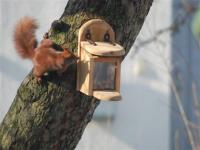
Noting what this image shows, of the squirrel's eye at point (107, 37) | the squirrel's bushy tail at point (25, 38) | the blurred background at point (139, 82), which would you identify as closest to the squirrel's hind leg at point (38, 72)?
the squirrel's bushy tail at point (25, 38)

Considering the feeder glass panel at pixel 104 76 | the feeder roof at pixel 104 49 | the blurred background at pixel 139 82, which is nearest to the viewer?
the feeder roof at pixel 104 49

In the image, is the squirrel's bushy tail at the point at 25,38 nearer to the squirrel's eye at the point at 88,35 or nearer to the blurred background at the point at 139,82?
the squirrel's eye at the point at 88,35

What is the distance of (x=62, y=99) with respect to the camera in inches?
66.9

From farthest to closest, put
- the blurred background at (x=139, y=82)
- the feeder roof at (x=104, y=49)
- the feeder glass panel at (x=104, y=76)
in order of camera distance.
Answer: the blurred background at (x=139, y=82) < the feeder glass panel at (x=104, y=76) < the feeder roof at (x=104, y=49)

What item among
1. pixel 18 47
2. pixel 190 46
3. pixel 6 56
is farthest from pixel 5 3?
pixel 18 47

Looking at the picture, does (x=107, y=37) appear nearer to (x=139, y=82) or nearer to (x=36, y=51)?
(x=36, y=51)

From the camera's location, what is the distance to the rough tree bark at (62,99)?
1707mm

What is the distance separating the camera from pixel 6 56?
217 inches

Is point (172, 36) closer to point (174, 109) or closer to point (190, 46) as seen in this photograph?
point (190, 46)

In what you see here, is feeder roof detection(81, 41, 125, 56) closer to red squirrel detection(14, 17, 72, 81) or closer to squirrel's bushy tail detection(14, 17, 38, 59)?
red squirrel detection(14, 17, 72, 81)

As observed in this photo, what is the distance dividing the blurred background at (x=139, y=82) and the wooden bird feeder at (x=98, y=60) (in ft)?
11.6

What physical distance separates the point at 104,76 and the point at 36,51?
0.71 feet

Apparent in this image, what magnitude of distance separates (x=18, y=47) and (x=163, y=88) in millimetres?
3735

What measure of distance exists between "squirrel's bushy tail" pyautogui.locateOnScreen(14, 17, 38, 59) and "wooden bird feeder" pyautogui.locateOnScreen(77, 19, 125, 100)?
152mm
